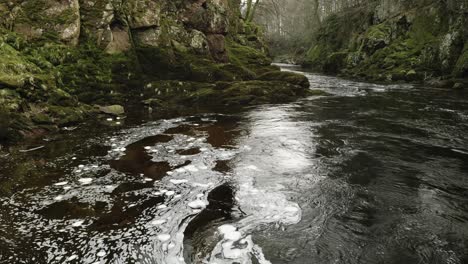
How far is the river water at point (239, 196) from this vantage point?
422 centimetres

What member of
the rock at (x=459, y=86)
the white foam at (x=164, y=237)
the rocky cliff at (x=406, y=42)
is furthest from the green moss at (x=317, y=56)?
the white foam at (x=164, y=237)

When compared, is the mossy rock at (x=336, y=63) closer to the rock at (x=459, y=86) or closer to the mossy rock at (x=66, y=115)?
the rock at (x=459, y=86)

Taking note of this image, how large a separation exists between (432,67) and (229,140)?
20.9 metres

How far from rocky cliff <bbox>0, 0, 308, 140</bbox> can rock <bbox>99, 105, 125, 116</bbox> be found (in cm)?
51

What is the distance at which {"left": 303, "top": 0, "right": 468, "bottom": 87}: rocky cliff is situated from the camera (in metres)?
23.1

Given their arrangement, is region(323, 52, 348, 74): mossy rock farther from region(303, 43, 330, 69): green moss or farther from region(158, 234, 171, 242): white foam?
region(158, 234, 171, 242): white foam

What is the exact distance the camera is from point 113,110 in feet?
41.4

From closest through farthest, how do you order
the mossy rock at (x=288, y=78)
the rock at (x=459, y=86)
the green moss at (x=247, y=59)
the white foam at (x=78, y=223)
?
the white foam at (x=78, y=223)
the rock at (x=459, y=86)
the mossy rock at (x=288, y=78)
the green moss at (x=247, y=59)

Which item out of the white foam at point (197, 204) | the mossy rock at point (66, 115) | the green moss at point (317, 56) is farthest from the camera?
the green moss at point (317, 56)

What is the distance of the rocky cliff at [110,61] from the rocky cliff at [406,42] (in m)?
10.2

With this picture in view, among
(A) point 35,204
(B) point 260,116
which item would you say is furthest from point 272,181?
(B) point 260,116

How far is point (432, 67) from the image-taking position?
24.5m

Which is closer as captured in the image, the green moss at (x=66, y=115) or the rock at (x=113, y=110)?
the green moss at (x=66, y=115)

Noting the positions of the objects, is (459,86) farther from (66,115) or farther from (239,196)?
(66,115)
